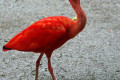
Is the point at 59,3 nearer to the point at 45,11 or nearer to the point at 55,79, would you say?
the point at 45,11

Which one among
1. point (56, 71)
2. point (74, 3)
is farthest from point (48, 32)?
point (56, 71)

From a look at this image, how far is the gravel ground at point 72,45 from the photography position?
4.00 meters

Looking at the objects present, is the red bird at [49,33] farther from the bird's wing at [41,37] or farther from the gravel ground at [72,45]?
the gravel ground at [72,45]

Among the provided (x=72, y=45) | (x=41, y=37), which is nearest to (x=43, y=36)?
(x=41, y=37)

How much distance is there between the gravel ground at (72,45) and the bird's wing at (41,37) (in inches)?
36.3

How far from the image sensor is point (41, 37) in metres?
3.12

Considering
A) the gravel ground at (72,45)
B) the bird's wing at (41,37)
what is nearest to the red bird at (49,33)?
the bird's wing at (41,37)

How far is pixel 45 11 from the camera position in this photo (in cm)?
Result: 635

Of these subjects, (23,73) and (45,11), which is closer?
(23,73)

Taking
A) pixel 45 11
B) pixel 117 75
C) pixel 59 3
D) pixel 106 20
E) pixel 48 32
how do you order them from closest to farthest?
pixel 48 32, pixel 117 75, pixel 106 20, pixel 45 11, pixel 59 3

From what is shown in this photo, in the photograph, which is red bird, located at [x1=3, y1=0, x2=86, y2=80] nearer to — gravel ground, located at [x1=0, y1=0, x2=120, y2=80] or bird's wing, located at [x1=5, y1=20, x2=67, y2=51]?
bird's wing, located at [x1=5, y1=20, x2=67, y2=51]

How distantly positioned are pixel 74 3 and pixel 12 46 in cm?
103

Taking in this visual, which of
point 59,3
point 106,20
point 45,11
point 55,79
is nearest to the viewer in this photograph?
point 55,79

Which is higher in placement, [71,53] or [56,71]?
[71,53]
